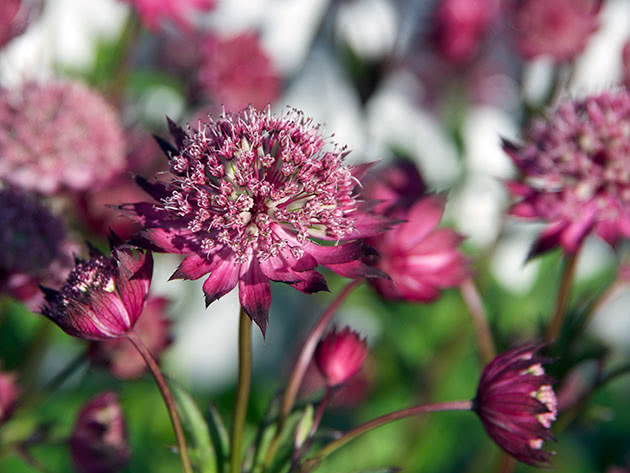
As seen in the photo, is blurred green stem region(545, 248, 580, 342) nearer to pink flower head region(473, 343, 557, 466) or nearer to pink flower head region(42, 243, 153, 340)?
pink flower head region(473, 343, 557, 466)

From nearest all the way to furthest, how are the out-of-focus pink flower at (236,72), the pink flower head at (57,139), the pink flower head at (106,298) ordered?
the pink flower head at (106,298) < the pink flower head at (57,139) < the out-of-focus pink flower at (236,72)

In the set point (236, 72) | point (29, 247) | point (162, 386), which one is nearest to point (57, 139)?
point (29, 247)

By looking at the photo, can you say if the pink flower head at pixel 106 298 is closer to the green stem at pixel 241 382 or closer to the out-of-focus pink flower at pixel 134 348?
the green stem at pixel 241 382

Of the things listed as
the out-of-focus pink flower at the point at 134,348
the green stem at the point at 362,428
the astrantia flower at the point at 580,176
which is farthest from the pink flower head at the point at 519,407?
the out-of-focus pink flower at the point at 134,348

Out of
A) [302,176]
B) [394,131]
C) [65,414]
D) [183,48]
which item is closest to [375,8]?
[394,131]

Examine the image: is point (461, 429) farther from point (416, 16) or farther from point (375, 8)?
point (375, 8)
